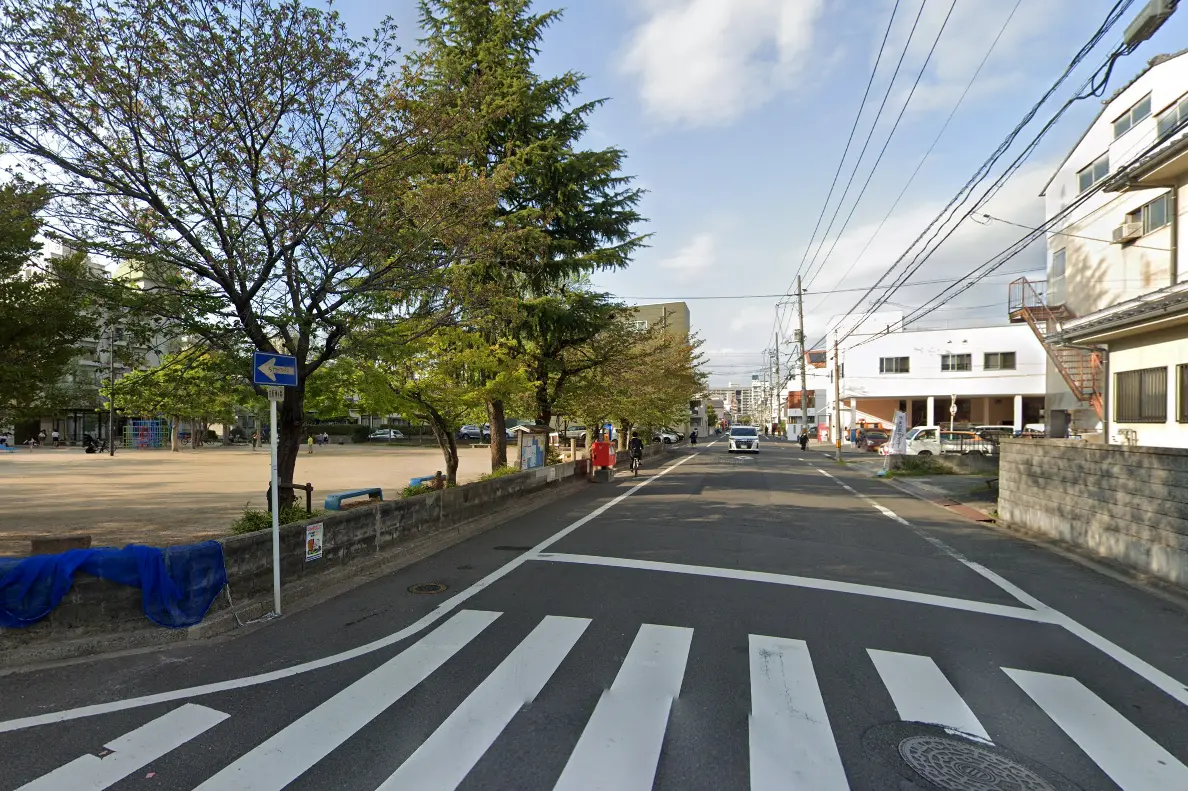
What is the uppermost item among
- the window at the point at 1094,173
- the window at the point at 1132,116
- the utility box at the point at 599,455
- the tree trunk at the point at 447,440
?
the window at the point at 1132,116

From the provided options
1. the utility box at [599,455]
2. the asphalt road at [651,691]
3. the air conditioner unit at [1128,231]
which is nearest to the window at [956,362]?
the air conditioner unit at [1128,231]

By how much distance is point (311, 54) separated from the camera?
7762 mm

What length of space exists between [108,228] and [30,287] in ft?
9.66

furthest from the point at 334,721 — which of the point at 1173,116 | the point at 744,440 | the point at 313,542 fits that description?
the point at 744,440

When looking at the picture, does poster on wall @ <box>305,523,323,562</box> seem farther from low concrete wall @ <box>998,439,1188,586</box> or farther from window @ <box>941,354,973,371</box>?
window @ <box>941,354,973,371</box>

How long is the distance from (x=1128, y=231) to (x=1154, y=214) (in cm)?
92

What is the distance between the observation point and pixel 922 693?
4.44 meters

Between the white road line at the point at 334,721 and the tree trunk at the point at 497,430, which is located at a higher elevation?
the tree trunk at the point at 497,430

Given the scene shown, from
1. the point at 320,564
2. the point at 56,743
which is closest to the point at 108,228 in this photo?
the point at 320,564

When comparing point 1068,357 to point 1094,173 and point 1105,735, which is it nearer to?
point 1094,173

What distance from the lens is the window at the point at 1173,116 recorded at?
16375 millimetres

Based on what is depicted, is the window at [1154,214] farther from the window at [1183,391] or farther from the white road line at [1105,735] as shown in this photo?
the white road line at [1105,735]

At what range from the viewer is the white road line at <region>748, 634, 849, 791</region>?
3.32 meters

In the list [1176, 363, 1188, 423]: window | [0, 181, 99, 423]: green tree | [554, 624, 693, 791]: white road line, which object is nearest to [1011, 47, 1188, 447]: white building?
[1176, 363, 1188, 423]: window
